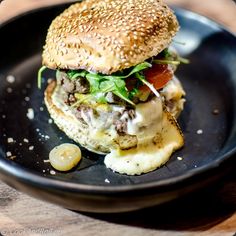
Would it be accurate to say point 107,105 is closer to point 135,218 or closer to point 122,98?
point 122,98

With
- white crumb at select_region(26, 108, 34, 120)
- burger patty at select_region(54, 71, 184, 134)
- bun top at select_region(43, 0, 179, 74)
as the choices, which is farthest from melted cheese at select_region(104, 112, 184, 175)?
white crumb at select_region(26, 108, 34, 120)

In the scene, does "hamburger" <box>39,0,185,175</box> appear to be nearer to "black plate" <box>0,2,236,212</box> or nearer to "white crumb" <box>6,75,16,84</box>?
"black plate" <box>0,2,236,212</box>

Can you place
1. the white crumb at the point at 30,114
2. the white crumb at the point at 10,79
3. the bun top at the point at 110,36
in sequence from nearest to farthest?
1. the bun top at the point at 110,36
2. the white crumb at the point at 30,114
3. the white crumb at the point at 10,79

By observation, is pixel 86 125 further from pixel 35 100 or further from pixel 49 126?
pixel 35 100

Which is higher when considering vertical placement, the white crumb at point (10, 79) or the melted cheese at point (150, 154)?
the white crumb at point (10, 79)

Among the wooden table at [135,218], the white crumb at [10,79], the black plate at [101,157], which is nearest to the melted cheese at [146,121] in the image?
the black plate at [101,157]

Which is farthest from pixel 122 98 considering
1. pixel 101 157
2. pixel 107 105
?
pixel 101 157

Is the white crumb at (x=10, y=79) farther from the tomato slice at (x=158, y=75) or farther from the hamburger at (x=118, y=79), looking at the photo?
the tomato slice at (x=158, y=75)
